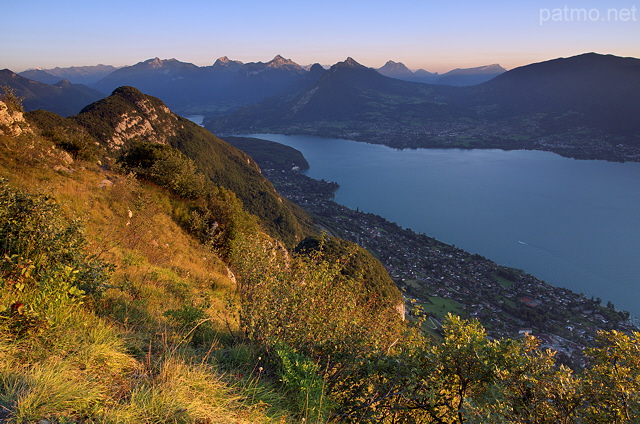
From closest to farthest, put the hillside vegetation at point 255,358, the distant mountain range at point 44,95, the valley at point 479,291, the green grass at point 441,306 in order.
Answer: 1. the hillside vegetation at point 255,358
2. the valley at point 479,291
3. the green grass at point 441,306
4. the distant mountain range at point 44,95

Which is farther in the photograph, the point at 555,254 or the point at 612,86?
the point at 612,86

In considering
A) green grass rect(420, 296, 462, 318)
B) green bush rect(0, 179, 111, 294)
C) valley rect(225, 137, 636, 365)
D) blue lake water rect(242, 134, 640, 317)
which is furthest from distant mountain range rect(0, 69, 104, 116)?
green bush rect(0, 179, 111, 294)

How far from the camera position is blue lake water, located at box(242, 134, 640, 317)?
163 ft

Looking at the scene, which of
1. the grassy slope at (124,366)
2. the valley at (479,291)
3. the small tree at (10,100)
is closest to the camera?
the grassy slope at (124,366)

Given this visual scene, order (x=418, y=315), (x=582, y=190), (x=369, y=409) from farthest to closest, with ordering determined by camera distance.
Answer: (x=582, y=190)
(x=418, y=315)
(x=369, y=409)

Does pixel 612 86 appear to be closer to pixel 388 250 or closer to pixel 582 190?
pixel 582 190

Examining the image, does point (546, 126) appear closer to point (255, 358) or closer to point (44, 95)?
point (255, 358)

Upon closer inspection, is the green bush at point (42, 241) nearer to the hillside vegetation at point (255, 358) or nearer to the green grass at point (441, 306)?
the hillside vegetation at point (255, 358)

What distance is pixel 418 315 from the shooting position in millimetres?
4637

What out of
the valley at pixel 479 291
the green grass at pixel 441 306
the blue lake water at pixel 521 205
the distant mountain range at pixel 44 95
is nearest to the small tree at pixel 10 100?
the valley at pixel 479 291

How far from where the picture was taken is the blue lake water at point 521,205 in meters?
49.8

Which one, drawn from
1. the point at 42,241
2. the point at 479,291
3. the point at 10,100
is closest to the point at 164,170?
the point at 10,100

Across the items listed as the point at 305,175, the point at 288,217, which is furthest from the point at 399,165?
the point at 288,217

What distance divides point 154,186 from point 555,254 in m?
61.6
